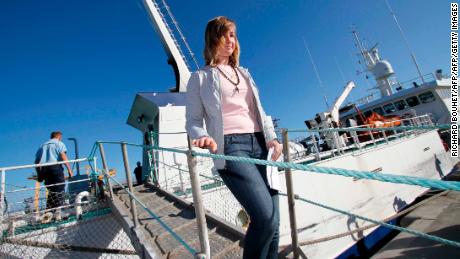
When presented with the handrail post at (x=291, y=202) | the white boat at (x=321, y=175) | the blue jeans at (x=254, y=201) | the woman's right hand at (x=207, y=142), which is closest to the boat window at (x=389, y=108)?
the white boat at (x=321, y=175)

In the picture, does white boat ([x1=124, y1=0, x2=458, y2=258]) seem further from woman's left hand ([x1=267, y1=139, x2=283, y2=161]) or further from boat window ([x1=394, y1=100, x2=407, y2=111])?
boat window ([x1=394, y1=100, x2=407, y2=111])

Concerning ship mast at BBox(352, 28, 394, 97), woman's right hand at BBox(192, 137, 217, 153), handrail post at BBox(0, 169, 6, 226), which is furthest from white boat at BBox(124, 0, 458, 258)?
ship mast at BBox(352, 28, 394, 97)

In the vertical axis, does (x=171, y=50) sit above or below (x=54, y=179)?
above

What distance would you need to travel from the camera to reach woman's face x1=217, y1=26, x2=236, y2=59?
1806 mm

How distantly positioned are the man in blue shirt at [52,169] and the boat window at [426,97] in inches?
777

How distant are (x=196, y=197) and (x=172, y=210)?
310cm

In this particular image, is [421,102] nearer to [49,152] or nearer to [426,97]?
[426,97]

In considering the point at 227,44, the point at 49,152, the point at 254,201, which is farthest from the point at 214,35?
the point at 49,152

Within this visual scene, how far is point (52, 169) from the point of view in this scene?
5.59 meters

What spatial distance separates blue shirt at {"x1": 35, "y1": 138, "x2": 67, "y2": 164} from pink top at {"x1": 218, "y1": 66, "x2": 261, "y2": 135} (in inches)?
223

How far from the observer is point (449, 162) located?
14.4 meters

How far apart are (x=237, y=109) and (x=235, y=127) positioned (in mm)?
145

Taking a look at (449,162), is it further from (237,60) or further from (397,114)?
(237,60)

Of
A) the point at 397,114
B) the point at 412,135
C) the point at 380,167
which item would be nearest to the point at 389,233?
the point at 380,167
